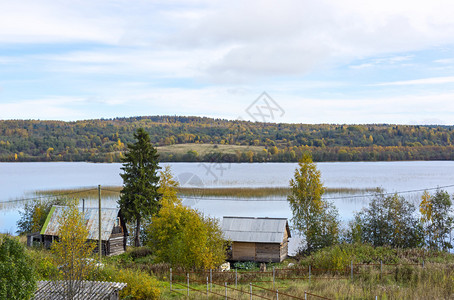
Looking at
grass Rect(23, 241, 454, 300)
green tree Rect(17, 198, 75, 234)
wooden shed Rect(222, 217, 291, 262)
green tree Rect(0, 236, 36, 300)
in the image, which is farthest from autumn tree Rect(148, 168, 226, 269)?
green tree Rect(17, 198, 75, 234)

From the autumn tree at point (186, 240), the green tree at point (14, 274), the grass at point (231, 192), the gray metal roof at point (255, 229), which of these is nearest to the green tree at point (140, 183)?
the autumn tree at point (186, 240)

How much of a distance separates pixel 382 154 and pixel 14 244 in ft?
441

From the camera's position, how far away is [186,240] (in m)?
26.7

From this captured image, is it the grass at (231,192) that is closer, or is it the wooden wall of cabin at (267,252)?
the wooden wall of cabin at (267,252)

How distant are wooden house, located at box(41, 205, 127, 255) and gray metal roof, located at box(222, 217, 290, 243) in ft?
31.3

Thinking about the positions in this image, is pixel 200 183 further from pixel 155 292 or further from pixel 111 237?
pixel 155 292

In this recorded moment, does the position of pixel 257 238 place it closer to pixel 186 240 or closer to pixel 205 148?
pixel 186 240

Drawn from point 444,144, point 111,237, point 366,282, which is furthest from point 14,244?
point 444,144

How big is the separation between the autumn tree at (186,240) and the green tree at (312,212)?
1255 cm

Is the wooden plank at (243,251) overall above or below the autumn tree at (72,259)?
below

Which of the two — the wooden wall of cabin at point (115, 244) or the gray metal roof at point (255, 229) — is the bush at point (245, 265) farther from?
the wooden wall of cabin at point (115, 244)

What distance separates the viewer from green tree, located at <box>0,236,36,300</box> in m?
14.8

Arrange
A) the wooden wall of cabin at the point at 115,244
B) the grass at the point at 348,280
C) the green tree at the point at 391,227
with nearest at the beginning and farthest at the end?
the grass at the point at 348,280 → the wooden wall of cabin at the point at 115,244 → the green tree at the point at 391,227

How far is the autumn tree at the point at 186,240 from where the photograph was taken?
2645 cm
